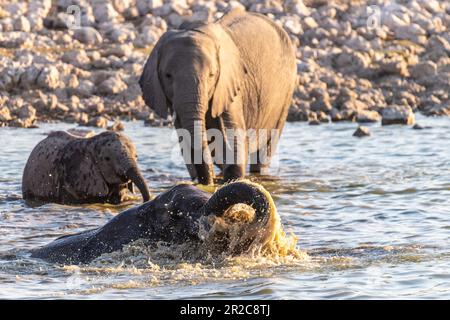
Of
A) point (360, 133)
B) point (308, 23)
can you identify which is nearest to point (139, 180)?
point (360, 133)

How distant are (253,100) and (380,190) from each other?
2.53 meters

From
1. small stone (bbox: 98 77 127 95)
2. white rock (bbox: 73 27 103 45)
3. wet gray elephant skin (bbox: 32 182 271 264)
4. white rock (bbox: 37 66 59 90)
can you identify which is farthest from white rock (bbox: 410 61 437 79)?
wet gray elephant skin (bbox: 32 182 271 264)

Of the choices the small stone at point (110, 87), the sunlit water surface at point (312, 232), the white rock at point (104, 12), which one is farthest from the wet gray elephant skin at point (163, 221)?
the white rock at point (104, 12)

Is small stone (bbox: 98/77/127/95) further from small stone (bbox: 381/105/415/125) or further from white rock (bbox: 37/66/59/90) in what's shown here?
small stone (bbox: 381/105/415/125)

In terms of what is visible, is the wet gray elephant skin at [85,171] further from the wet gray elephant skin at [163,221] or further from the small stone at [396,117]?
the small stone at [396,117]

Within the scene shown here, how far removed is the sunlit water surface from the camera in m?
8.46

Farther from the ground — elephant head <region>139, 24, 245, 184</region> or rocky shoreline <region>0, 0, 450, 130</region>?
elephant head <region>139, 24, 245, 184</region>

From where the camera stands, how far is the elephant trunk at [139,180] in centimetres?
1245

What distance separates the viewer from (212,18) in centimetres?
3328

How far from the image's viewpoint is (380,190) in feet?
45.9

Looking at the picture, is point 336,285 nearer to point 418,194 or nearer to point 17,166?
point 418,194

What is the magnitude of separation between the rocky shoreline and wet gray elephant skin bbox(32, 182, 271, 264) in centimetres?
1256

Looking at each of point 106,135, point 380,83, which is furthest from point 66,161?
point 380,83

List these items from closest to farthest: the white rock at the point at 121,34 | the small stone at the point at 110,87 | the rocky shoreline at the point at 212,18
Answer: the rocky shoreline at the point at 212,18
the small stone at the point at 110,87
the white rock at the point at 121,34
